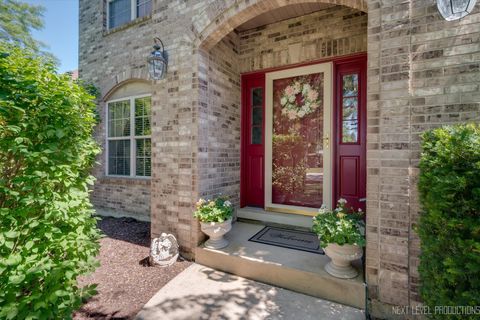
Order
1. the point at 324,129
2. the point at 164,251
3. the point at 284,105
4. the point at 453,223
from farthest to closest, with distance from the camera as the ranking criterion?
the point at 284,105 < the point at 324,129 < the point at 164,251 < the point at 453,223

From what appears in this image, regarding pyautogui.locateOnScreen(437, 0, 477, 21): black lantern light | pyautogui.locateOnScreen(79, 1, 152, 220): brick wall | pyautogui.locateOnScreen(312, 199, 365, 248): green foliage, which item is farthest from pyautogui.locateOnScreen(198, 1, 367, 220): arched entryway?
pyautogui.locateOnScreen(79, 1, 152, 220): brick wall

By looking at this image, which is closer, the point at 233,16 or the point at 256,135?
the point at 233,16

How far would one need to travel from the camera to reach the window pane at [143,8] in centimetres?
506

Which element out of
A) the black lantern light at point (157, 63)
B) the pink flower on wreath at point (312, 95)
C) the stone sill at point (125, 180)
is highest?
the black lantern light at point (157, 63)

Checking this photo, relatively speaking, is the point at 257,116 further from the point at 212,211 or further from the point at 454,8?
the point at 454,8

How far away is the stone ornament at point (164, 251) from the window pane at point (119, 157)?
2.84 m

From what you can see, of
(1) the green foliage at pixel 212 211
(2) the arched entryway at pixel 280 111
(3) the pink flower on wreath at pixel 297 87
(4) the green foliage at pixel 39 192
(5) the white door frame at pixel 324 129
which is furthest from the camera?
(3) the pink flower on wreath at pixel 297 87

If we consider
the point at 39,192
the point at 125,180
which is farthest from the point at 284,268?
the point at 125,180

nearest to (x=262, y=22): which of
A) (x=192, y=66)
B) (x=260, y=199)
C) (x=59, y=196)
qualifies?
(x=192, y=66)

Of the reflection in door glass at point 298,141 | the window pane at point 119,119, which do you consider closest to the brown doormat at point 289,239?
the reflection in door glass at point 298,141

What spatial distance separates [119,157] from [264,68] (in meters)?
3.94

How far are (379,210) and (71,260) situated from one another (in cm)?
262

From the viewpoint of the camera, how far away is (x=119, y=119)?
5.41 meters

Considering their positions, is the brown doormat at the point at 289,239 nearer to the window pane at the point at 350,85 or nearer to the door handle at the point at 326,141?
the door handle at the point at 326,141
